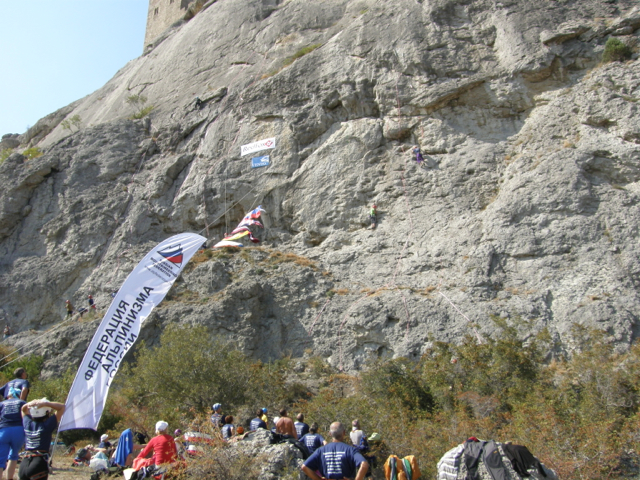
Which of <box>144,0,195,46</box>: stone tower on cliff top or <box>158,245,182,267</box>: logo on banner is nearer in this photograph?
<box>158,245,182,267</box>: logo on banner

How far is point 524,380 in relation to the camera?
39.9ft

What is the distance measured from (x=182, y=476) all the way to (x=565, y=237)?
13596 millimetres

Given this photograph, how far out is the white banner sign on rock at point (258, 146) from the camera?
76.3 feet

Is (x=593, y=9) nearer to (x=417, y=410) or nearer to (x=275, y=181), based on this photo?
(x=275, y=181)

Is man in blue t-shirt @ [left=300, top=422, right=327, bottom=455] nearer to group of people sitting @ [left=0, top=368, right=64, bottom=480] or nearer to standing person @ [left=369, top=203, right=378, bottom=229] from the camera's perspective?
group of people sitting @ [left=0, top=368, right=64, bottom=480]

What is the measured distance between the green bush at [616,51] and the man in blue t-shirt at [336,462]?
64.9 feet

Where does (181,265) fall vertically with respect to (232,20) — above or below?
below

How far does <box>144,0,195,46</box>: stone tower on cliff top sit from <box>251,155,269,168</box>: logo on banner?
22.5 meters

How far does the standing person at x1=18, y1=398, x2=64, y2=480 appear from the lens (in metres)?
6.48

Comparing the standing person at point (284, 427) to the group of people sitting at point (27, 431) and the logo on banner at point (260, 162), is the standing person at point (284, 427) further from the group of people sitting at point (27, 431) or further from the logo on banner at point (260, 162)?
the logo on banner at point (260, 162)

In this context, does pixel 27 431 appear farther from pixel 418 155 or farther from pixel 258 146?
pixel 258 146

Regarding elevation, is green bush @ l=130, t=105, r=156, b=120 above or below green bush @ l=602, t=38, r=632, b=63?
above

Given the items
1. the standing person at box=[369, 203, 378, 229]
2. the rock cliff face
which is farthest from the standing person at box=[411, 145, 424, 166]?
the standing person at box=[369, 203, 378, 229]

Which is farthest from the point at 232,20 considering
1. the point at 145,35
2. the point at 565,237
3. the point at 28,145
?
the point at 565,237
